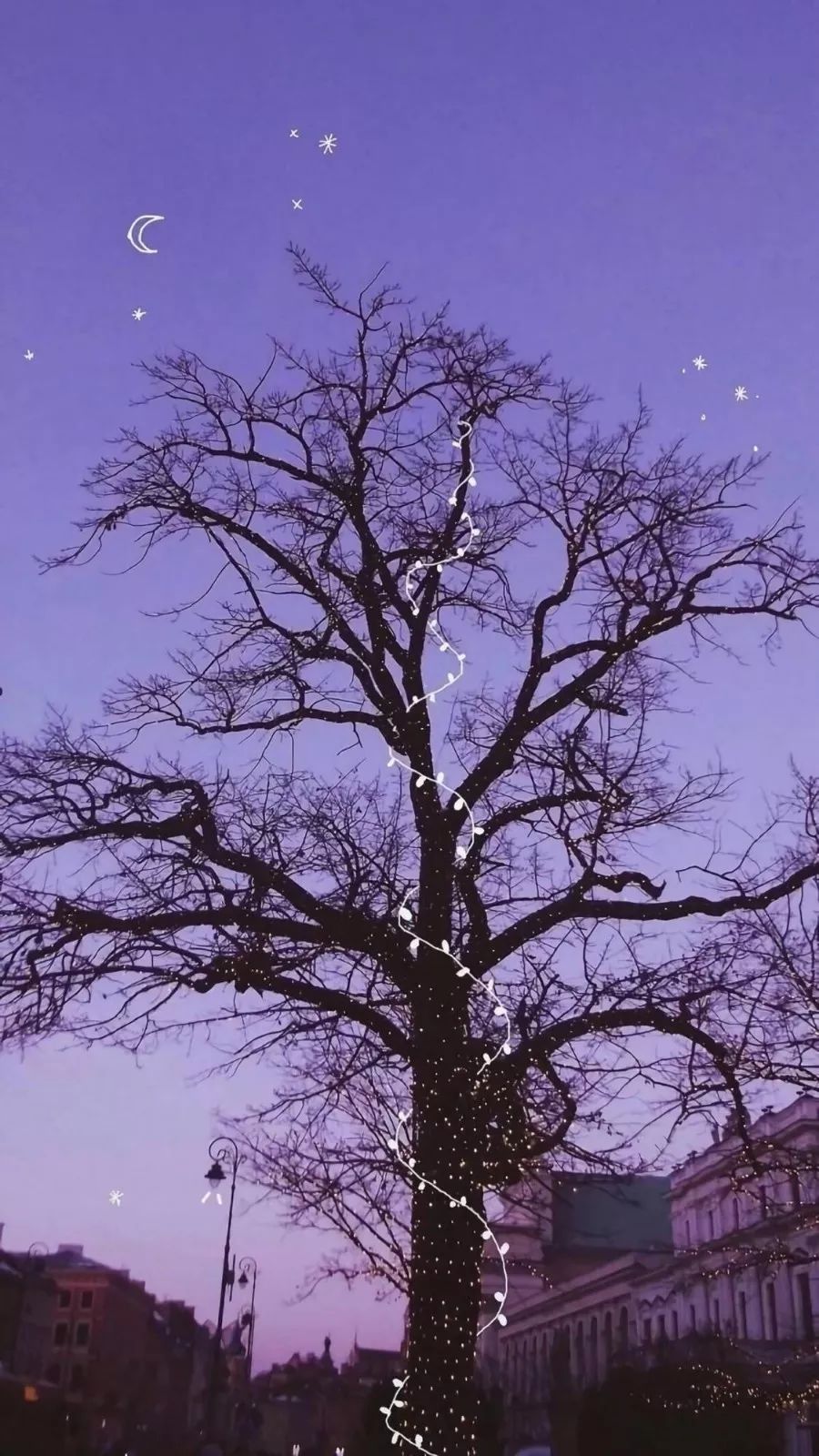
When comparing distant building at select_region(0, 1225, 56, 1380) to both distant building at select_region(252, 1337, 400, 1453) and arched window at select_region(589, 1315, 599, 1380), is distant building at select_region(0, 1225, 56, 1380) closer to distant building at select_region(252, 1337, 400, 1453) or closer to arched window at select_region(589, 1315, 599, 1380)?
distant building at select_region(252, 1337, 400, 1453)

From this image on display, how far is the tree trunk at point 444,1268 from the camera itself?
784 centimetres

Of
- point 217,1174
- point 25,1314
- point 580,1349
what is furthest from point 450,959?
point 580,1349

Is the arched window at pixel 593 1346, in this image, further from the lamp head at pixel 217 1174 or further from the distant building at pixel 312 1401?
the lamp head at pixel 217 1174

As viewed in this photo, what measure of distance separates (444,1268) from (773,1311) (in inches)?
1515

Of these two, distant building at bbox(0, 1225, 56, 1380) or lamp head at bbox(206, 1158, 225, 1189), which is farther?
distant building at bbox(0, 1225, 56, 1380)

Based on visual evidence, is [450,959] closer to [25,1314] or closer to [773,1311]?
[773,1311]

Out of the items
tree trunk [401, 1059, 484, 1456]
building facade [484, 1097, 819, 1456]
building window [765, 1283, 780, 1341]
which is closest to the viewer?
tree trunk [401, 1059, 484, 1456]

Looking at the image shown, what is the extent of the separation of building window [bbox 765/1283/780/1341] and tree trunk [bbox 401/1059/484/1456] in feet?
121

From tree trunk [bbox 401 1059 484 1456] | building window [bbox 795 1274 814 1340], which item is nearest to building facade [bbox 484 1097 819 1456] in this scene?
building window [bbox 795 1274 814 1340]

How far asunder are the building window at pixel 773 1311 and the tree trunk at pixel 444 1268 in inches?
1456

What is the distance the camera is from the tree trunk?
25.7ft

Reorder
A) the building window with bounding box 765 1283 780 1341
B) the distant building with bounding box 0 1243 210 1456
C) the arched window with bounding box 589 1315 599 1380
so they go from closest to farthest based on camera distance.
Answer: the building window with bounding box 765 1283 780 1341
the distant building with bounding box 0 1243 210 1456
the arched window with bounding box 589 1315 599 1380

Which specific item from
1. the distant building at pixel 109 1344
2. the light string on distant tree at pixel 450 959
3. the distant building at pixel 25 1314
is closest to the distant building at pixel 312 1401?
the distant building at pixel 109 1344

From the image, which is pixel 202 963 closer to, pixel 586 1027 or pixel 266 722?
pixel 266 722
